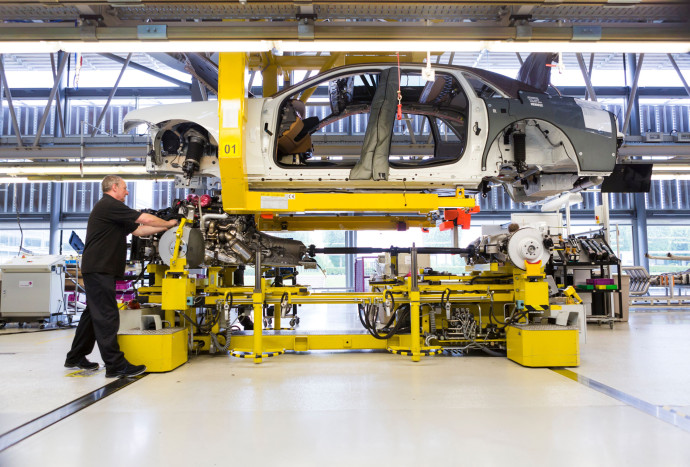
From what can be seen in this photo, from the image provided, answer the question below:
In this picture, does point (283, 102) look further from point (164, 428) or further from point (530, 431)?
point (530, 431)

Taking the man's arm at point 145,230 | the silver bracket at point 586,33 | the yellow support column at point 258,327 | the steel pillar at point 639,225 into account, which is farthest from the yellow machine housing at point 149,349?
the steel pillar at point 639,225

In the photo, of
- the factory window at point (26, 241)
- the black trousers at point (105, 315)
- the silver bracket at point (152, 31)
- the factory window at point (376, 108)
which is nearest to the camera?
the silver bracket at point (152, 31)

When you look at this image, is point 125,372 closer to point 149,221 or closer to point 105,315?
point 105,315

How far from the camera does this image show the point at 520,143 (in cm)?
422

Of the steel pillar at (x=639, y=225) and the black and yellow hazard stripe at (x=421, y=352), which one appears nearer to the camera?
the black and yellow hazard stripe at (x=421, y=352)

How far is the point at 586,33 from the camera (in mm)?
3350

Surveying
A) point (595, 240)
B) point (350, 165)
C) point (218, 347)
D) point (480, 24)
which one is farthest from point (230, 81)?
point (595, 240)

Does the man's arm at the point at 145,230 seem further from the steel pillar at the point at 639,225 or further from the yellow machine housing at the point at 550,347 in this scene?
the steel pillar at the point at 639,225

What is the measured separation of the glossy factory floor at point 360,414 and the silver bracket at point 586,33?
262 cm

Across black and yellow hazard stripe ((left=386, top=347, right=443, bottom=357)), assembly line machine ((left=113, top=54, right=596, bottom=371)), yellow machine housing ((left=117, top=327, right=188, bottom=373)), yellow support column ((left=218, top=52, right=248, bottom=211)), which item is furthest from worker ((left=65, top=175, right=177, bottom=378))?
black and yellow hazard stripe ((left=386, top=347, right=443, bottom=357))

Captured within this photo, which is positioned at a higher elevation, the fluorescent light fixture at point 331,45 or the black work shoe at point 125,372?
the fluorescent light fixture at point 331,45

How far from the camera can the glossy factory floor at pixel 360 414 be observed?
1.96 meters

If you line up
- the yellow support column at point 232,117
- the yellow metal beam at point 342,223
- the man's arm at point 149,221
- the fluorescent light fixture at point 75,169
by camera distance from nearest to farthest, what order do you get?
the man's arm at point 149,221, the yellow support column at point 232,117, the yellow metal beam at point 342,223, the fluorescent light fixture at point 75,169

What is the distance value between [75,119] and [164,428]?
1641cm
